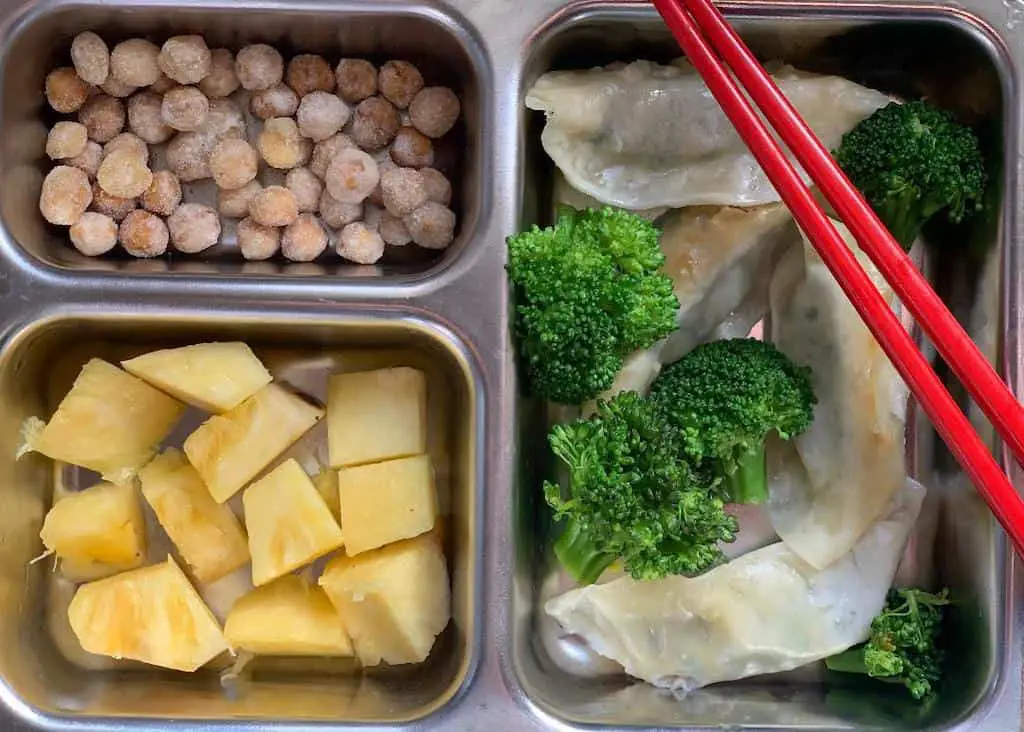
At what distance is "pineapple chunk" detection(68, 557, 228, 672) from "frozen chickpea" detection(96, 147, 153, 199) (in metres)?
0.65

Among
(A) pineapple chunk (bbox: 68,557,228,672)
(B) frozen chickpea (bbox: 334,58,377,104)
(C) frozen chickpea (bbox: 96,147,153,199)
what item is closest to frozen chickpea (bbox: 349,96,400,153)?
(B) frozen chickpea (bbox: 334,58,377,104)

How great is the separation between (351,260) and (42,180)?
1.86 ft

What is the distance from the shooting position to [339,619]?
5.59 feet

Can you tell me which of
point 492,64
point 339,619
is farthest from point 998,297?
point 339,619

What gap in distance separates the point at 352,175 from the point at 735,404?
75cm

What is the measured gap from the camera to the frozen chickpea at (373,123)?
178 cm

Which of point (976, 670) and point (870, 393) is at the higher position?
point (870, 393)

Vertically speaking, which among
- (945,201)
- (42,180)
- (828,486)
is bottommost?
(828,486)

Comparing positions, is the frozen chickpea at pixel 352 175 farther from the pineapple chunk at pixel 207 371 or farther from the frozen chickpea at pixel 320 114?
the pineapple chunk at pixel 207 371

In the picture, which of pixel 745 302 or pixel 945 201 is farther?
pixel 745 302

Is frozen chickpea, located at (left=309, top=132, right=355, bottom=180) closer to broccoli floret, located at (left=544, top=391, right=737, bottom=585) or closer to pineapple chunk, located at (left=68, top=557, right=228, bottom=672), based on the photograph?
broccoli floret, located at (left=544, top=391, right=737, bottom=585)

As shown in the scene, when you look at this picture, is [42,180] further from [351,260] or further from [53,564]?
[53,564]

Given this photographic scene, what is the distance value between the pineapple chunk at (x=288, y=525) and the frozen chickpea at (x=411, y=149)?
57 cm

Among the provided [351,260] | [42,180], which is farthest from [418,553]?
[42,180]
